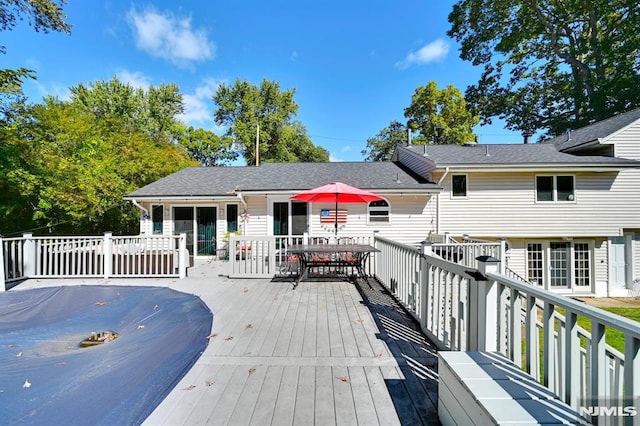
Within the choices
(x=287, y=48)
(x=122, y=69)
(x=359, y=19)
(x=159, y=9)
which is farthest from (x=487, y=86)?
(x=122, y=69)

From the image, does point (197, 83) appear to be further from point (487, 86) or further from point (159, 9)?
point (487, 86)

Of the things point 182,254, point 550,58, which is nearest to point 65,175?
point 182,254

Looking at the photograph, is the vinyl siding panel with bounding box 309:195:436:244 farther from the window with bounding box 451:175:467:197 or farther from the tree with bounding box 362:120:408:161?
the tree with bounding box 362:120:408:161

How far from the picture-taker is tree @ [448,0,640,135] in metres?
17.6

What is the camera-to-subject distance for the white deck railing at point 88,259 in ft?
21.1

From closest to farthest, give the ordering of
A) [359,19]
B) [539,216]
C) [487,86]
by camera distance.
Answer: [539,216]
[359,19]
[487,86]

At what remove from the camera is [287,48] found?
19297mm

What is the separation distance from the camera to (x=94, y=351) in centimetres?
341

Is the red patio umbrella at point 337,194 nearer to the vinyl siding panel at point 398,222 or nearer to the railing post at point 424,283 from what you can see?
the railing post at point 424,283

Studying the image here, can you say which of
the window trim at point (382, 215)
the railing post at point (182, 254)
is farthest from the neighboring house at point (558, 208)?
the railing post at point (182, 254)

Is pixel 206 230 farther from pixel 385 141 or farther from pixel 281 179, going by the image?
pixel 385 141

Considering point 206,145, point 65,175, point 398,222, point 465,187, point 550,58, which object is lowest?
point 398,222

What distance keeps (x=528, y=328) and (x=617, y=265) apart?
13.8 meters

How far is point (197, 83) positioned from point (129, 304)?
26937mm
